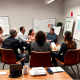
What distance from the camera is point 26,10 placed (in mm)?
5559

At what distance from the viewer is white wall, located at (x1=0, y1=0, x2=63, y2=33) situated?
535 cm

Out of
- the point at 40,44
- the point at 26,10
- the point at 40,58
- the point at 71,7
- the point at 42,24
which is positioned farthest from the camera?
the point at 42,24

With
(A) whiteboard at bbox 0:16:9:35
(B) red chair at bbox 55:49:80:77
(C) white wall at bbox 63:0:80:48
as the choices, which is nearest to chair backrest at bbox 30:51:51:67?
(B) red chair at bbox 55:49:80:77

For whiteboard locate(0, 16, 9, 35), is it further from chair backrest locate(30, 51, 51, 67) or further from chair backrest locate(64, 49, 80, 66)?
chair backrest locate(64, 49, 80, 66)

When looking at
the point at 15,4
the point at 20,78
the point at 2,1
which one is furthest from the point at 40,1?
the point at 20,78

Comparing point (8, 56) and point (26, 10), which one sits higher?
point (26, 10)

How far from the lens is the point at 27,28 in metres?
5.76

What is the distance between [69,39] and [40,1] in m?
3.78

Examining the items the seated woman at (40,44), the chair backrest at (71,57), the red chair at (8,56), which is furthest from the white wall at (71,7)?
the red chair at (8,56)

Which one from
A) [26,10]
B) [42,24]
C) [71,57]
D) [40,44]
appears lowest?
[71,57]

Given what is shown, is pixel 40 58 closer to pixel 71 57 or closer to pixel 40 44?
pixel 40 44

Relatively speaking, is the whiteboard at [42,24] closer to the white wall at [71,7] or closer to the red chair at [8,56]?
the white wall at [71,7]

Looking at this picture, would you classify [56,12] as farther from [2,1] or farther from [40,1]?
[2,1]

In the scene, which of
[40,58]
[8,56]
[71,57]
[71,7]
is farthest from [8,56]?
[71,7]
